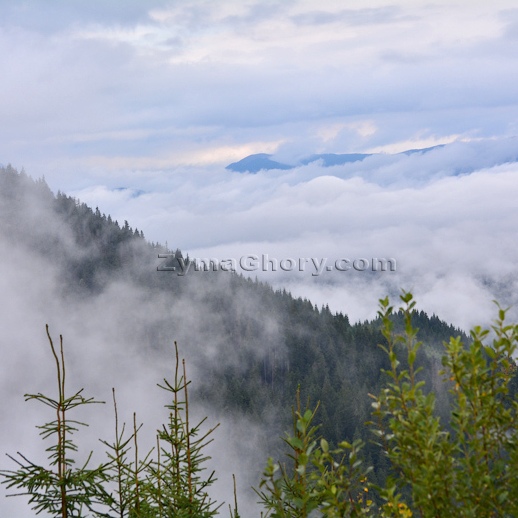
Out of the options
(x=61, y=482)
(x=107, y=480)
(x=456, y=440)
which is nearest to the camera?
(x=456, y=440)

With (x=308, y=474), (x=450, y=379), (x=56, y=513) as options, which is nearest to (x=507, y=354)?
(x=450, y=379)

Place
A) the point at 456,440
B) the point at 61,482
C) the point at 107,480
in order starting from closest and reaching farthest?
the point at 456,440 → the point at 61,482 → the point at 107,480

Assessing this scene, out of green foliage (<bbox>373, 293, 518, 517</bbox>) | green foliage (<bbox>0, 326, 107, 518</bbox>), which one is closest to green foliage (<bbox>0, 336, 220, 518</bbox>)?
green foliage (<bbox>0, 326, 107, 518</bbox>)

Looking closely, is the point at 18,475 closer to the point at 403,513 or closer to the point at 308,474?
the point at 308,474

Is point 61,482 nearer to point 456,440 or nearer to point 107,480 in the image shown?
point 107,480

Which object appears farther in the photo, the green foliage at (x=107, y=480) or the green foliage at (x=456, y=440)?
the green foliage at (x=107, y=480)

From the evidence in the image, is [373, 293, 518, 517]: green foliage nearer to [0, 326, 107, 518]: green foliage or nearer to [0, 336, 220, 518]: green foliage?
[0, 336, 220, 518]: green foliage

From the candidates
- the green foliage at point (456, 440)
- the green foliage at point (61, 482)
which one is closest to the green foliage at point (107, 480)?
the green foliage at point (61, 482)

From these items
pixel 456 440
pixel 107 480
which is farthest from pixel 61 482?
pixel 456 440

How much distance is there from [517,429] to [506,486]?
0.43 meters

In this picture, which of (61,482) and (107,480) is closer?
(61,482)

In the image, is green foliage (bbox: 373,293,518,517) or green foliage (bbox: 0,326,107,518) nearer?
green foliage (bbox: 373,293,518,517)

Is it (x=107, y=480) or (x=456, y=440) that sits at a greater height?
(x=456, y=440)

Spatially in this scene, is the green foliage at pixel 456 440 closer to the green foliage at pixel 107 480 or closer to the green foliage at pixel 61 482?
the green foliage at pixel 107 480
